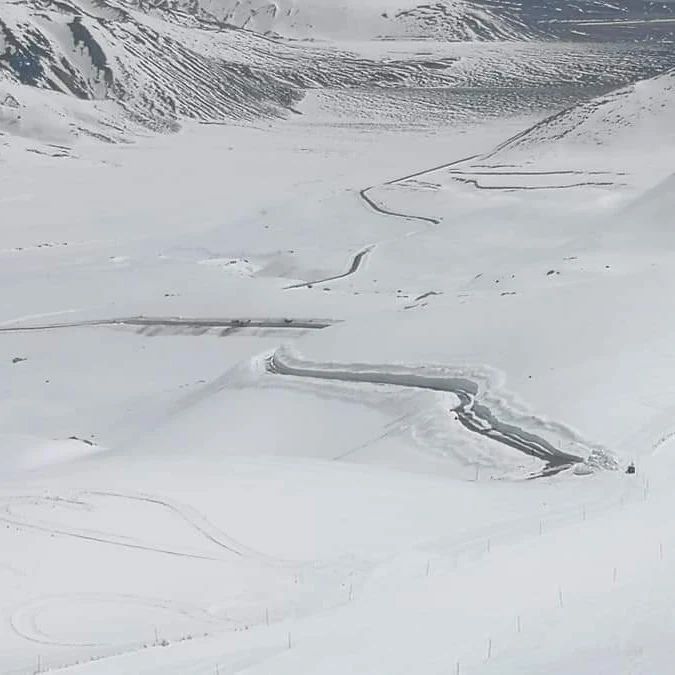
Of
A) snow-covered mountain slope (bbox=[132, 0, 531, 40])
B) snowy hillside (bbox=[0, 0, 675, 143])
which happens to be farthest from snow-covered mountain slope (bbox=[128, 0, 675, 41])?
snowy hillside (bbox=[0, 0, 675, 143])

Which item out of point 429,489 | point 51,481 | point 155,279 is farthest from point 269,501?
point 155,279

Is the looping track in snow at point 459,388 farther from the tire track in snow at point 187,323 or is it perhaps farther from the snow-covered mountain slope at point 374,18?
the snow-covered mountain slope at point 374,18

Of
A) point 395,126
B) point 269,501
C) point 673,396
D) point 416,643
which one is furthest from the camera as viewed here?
point 395,126

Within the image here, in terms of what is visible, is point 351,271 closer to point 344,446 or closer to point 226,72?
point 344,446

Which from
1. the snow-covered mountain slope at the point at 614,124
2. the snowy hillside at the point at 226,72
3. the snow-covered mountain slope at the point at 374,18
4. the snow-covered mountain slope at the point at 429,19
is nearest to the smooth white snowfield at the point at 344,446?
the snow-covered mountain slope at the point at 614,124

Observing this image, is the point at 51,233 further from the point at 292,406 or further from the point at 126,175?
the point at 292,406
